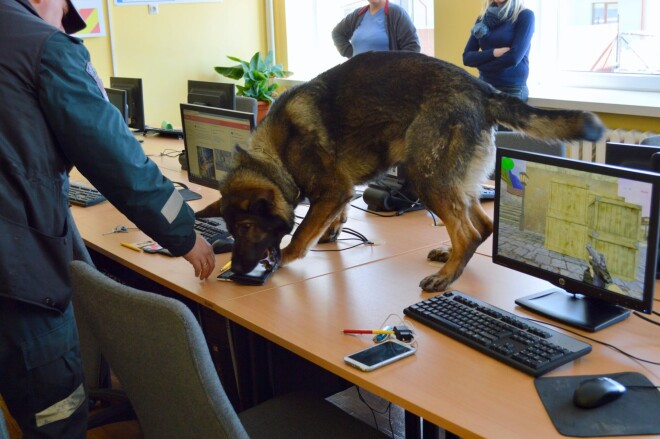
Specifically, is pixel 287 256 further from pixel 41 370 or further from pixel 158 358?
pixel 158 358

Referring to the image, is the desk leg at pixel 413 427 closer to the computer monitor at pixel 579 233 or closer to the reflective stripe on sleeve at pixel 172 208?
the computer monitor at pixel 579 233

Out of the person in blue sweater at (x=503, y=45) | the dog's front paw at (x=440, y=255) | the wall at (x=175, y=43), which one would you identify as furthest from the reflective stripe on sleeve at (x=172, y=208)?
the wall at (x=175, y=43)

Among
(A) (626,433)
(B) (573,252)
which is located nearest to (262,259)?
(B) (573,252)

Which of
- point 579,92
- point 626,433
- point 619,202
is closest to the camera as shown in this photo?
point 626,433

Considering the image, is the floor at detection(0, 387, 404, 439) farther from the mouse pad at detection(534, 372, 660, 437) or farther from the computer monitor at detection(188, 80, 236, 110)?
the computer monitor at detection(188, 80, 236, 110)

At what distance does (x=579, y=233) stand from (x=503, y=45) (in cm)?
314

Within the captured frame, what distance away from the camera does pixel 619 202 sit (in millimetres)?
1775

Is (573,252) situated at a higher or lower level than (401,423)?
higher

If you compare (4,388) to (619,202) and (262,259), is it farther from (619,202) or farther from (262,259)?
(619,202)

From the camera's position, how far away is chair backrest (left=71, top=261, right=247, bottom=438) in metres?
1.35

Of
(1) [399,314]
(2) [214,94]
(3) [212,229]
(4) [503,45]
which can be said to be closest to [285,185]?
(3) [212,229]

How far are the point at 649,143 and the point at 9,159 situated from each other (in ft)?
6.91

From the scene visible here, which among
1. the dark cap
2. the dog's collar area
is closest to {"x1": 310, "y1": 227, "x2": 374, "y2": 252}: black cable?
the dog's collar area

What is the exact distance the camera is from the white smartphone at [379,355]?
1709mm
